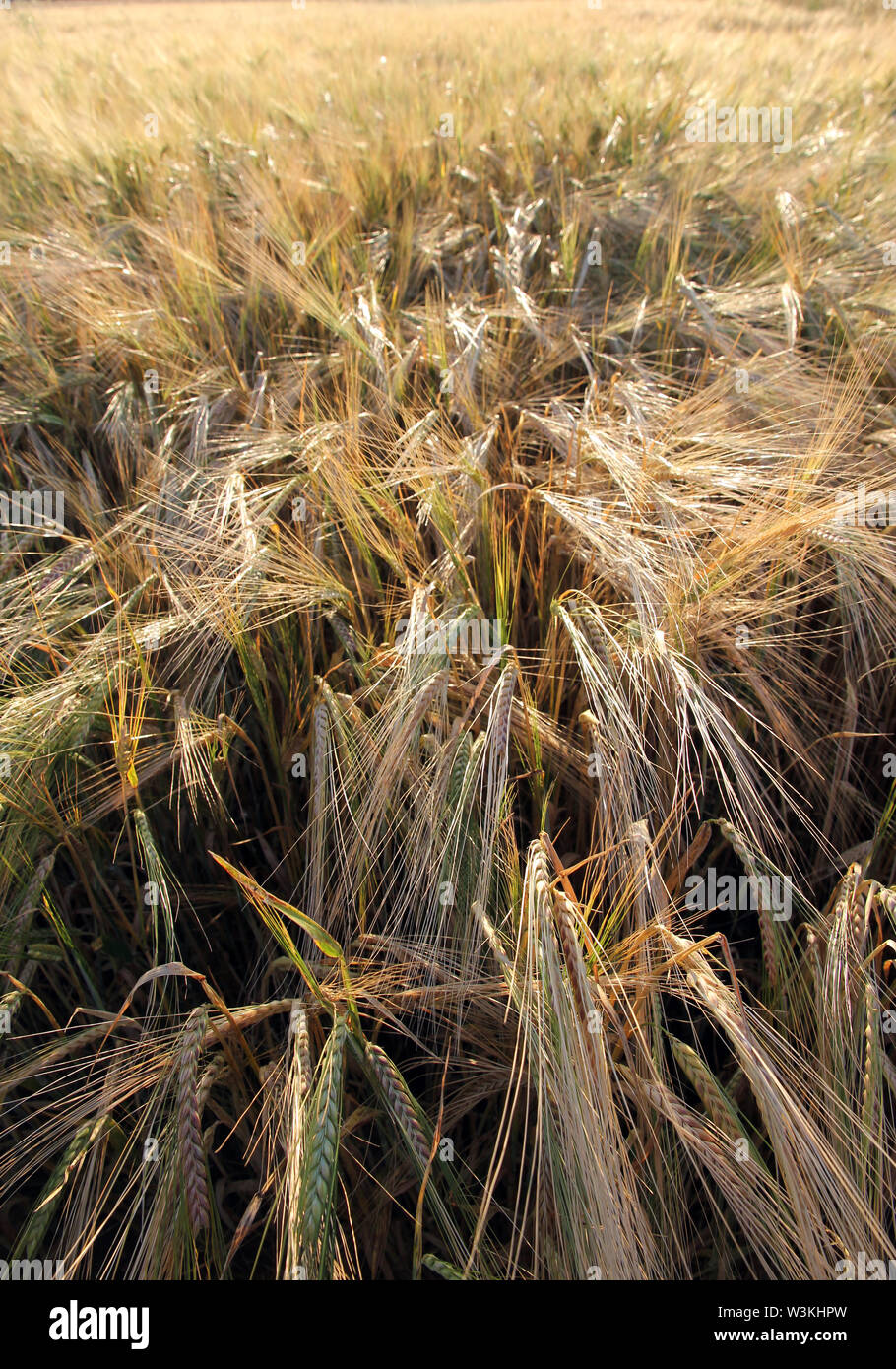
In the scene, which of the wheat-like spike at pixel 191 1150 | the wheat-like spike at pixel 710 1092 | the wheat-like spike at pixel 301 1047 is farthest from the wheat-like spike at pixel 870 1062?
the wheat-like spike at pixel 191 1150

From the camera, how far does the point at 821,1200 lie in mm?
817

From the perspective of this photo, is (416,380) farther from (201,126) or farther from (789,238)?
(201,126)

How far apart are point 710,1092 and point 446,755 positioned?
1.69 feet

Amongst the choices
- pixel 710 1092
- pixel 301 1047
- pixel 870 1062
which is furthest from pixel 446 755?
pixel 870 1062

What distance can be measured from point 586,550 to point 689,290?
1104mm

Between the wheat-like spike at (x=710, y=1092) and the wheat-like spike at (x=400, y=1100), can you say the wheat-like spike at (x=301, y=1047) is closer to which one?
the wheat-like spike at (x=400, y=1100)

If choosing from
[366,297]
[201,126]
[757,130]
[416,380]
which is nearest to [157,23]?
[201,126]

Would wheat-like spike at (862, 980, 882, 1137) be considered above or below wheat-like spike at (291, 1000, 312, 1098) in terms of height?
below

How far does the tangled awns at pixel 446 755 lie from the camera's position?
0.85 m

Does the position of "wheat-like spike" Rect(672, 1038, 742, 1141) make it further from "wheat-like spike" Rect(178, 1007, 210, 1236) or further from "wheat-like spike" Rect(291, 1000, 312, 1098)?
"wheat-like spike" Rect(178, 1007, 210, 1236)

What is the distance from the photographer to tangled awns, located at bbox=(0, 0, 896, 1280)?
0.85m

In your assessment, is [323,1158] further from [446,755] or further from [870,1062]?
[870,1062]

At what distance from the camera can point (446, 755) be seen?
100 centimetres

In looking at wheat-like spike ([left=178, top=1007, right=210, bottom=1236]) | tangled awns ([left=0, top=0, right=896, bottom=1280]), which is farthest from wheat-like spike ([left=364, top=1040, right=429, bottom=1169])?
wheat-like spike ([left=178, top=1007, right=210, bottom=1236])
